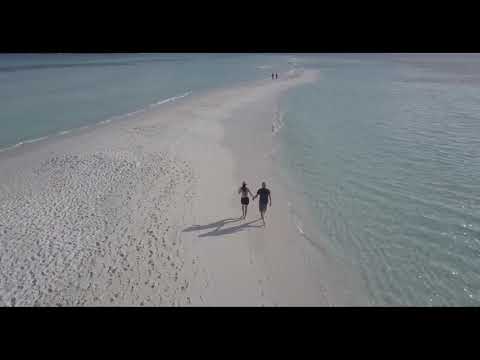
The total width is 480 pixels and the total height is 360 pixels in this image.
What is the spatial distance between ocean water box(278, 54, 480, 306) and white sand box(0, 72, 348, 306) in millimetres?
1593

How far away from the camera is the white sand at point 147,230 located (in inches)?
311

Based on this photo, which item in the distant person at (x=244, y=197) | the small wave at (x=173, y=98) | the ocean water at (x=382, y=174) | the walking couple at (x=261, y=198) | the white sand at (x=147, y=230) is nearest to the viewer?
the white sand at (x=147, y=230)

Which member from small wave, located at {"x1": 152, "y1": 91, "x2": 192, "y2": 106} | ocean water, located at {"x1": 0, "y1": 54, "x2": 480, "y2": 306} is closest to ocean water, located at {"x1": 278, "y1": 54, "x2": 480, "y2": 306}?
ocean water, located at {"x1": 0, "y1": 54, "x2": 480, "y2": 306}

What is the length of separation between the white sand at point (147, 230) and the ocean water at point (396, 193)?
1.59 meters

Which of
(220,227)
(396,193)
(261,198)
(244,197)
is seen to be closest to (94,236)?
(220,227)

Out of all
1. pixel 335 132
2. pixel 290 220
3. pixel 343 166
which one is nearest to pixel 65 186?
pixel 290 220

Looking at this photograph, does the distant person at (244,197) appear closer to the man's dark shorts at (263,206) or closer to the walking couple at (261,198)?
the walking couple at (261,198)

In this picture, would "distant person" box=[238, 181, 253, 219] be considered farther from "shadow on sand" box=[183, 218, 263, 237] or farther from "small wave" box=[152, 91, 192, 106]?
"small wave" box=[152, 91, 192, 106]

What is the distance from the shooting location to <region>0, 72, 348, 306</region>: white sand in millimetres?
7906

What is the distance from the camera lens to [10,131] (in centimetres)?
2083

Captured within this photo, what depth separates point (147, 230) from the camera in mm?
10055

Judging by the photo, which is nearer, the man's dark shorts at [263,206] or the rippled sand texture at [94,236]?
the rippled sand texture at [94,236]

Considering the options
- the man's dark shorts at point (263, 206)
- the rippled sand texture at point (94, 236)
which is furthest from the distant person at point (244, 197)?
the rippled sand texture at point (94, 236)
